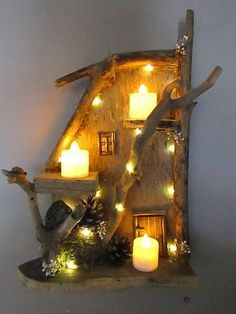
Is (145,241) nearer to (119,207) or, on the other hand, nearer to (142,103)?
(119,207)

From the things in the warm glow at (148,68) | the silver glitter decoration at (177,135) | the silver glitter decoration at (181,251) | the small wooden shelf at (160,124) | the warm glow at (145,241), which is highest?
the warm glow at (148,68)

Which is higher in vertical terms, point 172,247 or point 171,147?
point 171,147

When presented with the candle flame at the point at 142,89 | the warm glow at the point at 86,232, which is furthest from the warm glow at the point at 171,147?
the warm glow at the point at 86,232

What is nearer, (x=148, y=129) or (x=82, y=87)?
(x=148, y=129)

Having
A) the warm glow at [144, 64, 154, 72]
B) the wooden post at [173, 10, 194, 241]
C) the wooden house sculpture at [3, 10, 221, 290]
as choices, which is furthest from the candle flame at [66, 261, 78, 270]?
the warm glow at [144, 64, 154, 72]

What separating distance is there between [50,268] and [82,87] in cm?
40

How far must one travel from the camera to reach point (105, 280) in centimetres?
58

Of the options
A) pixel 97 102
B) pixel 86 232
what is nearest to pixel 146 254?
pixel 86 232

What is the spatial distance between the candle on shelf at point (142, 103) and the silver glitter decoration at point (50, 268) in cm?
35

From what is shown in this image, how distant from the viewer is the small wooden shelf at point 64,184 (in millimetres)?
564

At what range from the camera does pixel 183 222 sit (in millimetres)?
639

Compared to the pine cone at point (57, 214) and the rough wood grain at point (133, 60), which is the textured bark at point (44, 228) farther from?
the rough wood grain at point (133, 60)

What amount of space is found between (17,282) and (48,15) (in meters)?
0.65

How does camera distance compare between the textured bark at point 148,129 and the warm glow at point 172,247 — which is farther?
the warm glow at point 172,247
